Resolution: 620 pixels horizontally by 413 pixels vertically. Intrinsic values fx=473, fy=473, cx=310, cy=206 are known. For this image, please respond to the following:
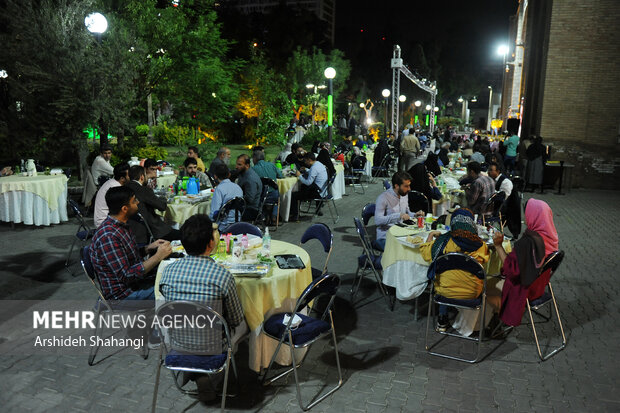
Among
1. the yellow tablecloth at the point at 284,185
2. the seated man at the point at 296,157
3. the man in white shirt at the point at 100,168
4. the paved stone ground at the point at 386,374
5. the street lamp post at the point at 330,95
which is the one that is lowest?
the paved stone ground at the point at 386,374

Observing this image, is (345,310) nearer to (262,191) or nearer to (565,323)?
(565,323)

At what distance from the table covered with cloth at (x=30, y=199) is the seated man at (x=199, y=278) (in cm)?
709

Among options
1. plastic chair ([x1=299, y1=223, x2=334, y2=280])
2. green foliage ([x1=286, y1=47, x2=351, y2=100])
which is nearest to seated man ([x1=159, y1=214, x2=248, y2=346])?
plastic chair ([x1=299, y1=223, x2=334, y2=280])

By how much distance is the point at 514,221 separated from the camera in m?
7.85

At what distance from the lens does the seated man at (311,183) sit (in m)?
9.61

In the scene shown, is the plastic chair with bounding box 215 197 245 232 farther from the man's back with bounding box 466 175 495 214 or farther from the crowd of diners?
the man's back with bounding box 466 175 495 214

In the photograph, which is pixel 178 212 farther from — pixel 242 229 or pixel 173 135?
pixel 173 135

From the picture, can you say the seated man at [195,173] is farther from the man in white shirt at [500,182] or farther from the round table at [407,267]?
the man in white shirt at [500,182]

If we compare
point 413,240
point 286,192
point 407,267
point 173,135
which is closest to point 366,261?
point 407,267

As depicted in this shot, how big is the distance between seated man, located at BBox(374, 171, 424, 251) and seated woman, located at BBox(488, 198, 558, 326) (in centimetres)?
158

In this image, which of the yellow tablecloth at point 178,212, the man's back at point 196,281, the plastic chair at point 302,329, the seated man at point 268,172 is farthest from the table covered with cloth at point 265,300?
the seated man at point 268,172

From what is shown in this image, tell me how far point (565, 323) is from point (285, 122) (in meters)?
16.8

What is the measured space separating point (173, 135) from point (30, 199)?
541 inches

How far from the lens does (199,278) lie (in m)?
3.21
